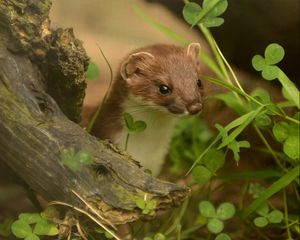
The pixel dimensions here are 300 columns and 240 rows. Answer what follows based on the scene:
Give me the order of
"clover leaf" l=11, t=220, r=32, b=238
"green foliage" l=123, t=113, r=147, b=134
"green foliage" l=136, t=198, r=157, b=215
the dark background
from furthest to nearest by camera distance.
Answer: the dark background → "green foliage" l=123, t=113, r=147, b=134 → "clover leaf" l=11, t=220, r=32, b=238 → "green foliage" l=136, t=198, r=157, b=215

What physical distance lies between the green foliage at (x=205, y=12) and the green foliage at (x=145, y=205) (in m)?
0.58

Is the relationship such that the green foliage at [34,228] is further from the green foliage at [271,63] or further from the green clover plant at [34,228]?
the green foliage at [271,63]

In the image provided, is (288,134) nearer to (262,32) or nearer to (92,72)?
(92,72)

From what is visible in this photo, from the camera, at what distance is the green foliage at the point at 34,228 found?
72.3 inches

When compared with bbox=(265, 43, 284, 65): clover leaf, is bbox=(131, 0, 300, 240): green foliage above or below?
below

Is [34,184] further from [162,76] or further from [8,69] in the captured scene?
[162,76]

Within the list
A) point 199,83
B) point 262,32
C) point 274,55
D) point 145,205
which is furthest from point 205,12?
point 262,32

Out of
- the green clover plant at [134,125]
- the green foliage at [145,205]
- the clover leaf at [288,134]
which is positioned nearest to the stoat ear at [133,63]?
the green clover plant at [134,125]

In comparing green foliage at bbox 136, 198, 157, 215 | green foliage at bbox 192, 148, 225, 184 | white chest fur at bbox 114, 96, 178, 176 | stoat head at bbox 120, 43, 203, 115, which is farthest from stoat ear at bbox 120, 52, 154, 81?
green foliage at bbox 136, 198, 157, 215

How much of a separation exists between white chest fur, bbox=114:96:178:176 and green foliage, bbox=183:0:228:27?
42cm

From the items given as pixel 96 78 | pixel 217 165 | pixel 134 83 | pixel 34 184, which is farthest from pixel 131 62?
pixel 34 184

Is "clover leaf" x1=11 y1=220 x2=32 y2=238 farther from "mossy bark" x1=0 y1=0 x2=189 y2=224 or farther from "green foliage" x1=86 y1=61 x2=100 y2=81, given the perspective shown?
"green foliage" x1=86 y1=61 x2=100 y2=81

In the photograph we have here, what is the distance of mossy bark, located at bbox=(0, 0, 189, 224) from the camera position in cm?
176

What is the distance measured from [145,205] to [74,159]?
237mm
